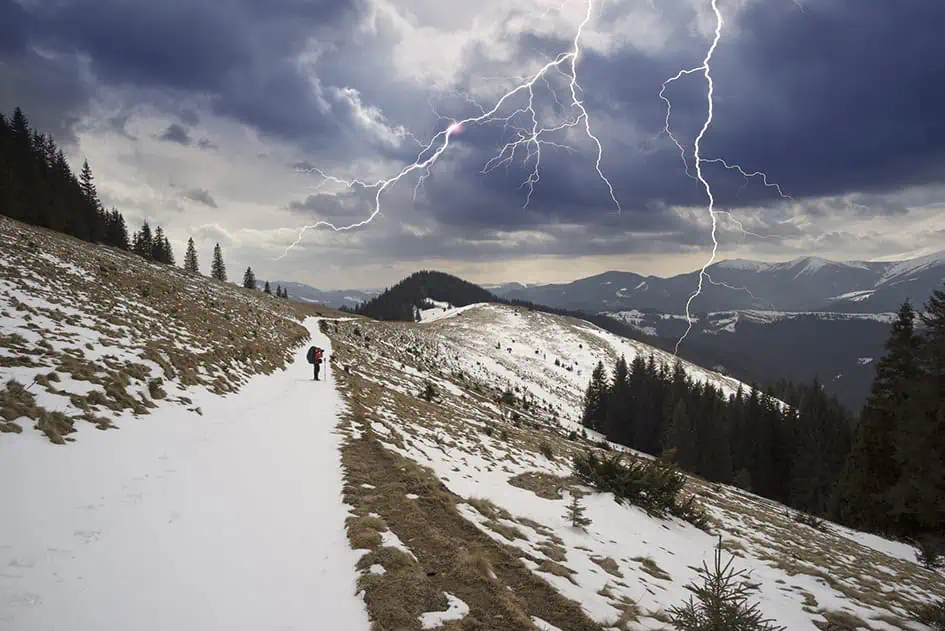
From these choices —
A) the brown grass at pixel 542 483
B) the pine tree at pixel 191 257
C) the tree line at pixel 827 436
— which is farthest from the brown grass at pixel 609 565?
the pine tree at pixel 191 257

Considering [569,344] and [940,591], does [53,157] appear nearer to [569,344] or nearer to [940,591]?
[940,591]

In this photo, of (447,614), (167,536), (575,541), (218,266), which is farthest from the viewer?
(218,266)

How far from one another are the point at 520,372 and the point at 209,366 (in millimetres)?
72234

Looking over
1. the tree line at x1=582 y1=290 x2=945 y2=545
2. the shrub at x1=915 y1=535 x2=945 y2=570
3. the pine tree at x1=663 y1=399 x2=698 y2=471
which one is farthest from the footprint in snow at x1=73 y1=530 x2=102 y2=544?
the pine tree at x1=663 y1=399 x2=698 y2=471

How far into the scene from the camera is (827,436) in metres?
46.1

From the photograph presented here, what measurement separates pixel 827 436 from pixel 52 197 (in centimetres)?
9904

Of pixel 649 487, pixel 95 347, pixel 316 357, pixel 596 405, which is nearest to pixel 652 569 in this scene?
pixel 649 487

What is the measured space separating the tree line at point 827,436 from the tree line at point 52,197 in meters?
71.7

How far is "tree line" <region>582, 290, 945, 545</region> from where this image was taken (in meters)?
17.9

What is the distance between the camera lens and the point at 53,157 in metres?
71.0

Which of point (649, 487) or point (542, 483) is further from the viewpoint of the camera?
point (542, 483)

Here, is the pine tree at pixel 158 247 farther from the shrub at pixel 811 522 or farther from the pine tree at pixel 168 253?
the shrub at pixel 811 522

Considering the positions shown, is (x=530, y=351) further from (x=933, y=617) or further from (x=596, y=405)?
(x=933, y=617)

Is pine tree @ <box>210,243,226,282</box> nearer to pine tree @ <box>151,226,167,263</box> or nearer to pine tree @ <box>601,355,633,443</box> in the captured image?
pine tree @ <box>151,226,167,263</box>
